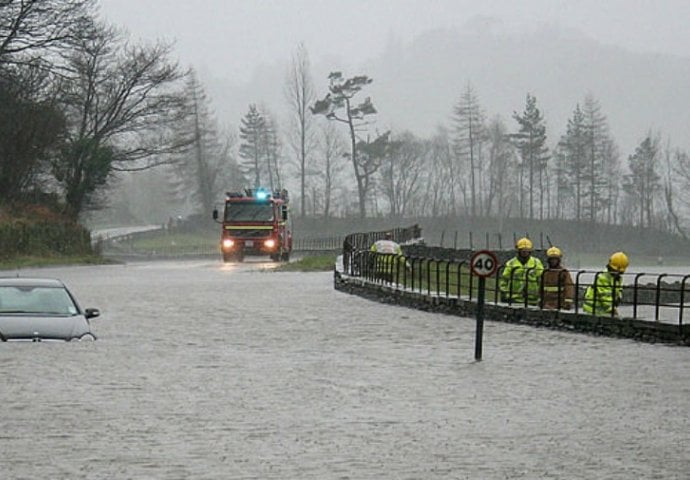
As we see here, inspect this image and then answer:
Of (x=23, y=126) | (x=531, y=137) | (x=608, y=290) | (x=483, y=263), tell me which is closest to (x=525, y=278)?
(x=608, y=290)

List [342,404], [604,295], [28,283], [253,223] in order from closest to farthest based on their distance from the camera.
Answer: [342,404] → [28,283] → [604,295] → [253,223]

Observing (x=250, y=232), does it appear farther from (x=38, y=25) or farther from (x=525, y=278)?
(x=525, y=278)

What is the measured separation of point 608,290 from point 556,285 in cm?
110

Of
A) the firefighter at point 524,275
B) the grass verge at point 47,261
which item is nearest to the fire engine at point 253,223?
the grass verge at point 47,261

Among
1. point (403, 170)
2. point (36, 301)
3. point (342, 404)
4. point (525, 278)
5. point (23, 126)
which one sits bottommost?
point (342, 404)

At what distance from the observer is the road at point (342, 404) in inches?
455

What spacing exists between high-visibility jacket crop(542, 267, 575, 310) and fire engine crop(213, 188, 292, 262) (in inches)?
1346

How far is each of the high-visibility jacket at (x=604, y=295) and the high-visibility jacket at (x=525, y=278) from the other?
1.41 meters

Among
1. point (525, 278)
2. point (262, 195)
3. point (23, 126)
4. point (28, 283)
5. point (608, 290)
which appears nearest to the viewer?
point (28, 283)

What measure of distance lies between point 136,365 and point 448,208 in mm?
130087

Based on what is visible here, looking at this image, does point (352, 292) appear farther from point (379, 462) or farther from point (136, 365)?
point (379, 462)

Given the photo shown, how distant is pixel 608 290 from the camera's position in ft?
87.8

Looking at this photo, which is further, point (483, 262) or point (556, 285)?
point (556, 285)

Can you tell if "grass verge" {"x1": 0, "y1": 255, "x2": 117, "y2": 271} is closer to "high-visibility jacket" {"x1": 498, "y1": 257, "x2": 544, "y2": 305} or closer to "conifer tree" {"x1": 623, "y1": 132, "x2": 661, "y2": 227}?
"high-visibility jacket" {"x1": 498, "y1": 257, "x2": 544, "y2": 305}
